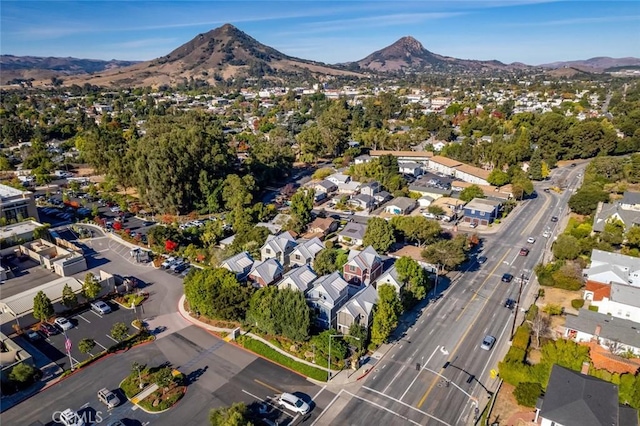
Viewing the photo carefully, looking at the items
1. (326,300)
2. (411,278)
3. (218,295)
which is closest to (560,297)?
(411,278)

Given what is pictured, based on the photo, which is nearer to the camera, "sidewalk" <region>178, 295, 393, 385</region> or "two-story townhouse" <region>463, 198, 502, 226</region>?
"sidewalk" <region>178, 295, 393, 385</region>

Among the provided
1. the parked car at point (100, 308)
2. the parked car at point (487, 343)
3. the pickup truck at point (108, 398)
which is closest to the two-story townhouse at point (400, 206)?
the parked car at point (487, 343)

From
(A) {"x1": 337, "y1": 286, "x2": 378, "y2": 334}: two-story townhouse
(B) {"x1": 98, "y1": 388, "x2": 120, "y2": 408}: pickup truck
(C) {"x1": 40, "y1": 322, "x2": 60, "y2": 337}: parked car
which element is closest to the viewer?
(B) {"x1": 98, "y1": 388, "x2": 120, "y2": 408}: pickup truck

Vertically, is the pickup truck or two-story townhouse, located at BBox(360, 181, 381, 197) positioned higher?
two-story townhouse, located at BBox(360, 181, 381, 197)

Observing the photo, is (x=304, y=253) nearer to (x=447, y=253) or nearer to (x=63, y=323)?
(x=447, y=253)

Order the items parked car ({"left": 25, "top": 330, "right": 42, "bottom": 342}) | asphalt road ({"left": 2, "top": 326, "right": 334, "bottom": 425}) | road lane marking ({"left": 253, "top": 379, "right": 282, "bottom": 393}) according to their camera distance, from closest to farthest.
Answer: asphalt road ({"left": 2, "top": 326, "right": 334, "bottom": 425}), road lane marking ({"left": 253, "top": 379, "right": 282, "bottom": 393}), parked car ({"left": 25, "top": 330, "right": 42, "bottom": 342})

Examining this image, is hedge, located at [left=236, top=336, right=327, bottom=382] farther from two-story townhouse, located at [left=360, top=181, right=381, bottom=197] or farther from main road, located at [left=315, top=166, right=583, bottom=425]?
two-story townhouse, located at [left=360, top=181, right=381, bottom=197]

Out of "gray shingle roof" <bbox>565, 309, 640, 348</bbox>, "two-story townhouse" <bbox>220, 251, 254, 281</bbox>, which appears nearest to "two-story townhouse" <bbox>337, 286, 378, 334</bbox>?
"two-story townhouse" <bbox>220, 251, 254, 281</bbox>

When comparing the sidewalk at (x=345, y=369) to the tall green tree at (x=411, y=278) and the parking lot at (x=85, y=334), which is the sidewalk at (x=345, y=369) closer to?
the tall green tree at (x=411, y=278)

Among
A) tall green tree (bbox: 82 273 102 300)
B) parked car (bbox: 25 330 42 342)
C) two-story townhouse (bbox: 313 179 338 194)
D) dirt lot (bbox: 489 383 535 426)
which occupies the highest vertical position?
two-story townhouse (bbox: 313 179 338 194)
